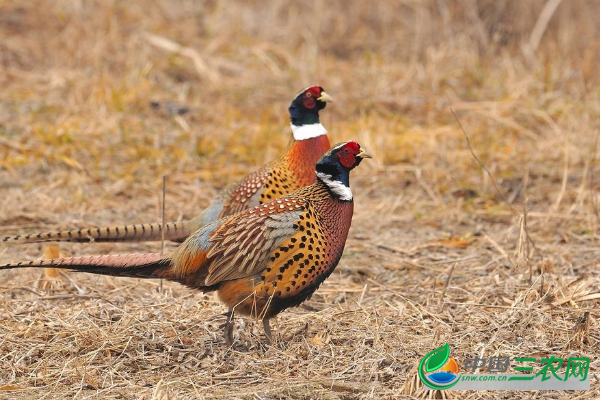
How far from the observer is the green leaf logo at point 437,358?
3156 millimetres

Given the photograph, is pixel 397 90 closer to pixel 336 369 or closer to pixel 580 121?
pixel 580 121

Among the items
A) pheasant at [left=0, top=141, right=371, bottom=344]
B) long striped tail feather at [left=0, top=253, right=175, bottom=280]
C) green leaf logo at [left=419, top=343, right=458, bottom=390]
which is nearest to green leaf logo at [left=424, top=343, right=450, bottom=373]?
green leaf logo at [left=419, top=343, right=458, bottom=390]

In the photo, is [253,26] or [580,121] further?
[253,26]

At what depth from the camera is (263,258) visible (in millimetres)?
3463

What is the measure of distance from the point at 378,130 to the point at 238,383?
3.98m

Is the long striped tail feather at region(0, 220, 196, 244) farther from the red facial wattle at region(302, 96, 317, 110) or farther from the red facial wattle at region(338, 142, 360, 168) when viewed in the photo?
the red facial wattle at region(338, 142, 360, 168)

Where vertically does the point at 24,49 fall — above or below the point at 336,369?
above

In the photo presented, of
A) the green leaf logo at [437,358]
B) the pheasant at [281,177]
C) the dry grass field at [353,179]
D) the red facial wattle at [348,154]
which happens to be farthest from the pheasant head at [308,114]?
the green leaf logo at [437,358]

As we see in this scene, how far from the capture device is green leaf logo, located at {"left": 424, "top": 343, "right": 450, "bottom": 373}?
316 cm

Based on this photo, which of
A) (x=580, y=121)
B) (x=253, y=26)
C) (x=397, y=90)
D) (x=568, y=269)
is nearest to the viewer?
(x=568, y=269)

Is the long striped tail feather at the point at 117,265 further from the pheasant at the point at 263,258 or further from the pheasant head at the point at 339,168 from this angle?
the pheasant head at the point at 339,168

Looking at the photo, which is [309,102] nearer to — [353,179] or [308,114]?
[308,114]

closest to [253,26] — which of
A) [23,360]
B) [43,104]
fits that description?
[43,104]

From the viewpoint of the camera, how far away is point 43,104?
723 cm
